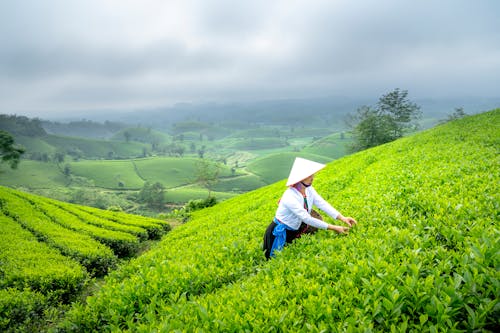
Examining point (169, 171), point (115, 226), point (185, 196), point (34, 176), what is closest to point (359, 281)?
point (115, 226)

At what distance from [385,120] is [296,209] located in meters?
68.4

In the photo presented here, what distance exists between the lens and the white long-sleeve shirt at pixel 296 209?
19.7ft

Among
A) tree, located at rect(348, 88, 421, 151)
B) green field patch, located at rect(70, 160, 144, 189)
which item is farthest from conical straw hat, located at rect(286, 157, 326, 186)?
green field patch, located at rect(70, 160, 144, 189)

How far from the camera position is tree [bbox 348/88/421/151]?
63.8m

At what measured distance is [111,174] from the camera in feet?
550

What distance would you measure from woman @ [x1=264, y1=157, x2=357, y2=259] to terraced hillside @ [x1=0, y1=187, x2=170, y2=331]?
748cm

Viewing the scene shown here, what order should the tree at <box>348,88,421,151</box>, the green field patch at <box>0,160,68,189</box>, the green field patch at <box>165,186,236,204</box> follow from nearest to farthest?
the tree at <box>348,88,421,151</box> → the green field patch at <box>165,186,236,204</box> → the green field patch at <box>0,160,68,189</box>

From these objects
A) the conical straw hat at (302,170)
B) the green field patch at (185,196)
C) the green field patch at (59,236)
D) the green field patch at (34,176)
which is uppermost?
the conical straw hat at (302,170)

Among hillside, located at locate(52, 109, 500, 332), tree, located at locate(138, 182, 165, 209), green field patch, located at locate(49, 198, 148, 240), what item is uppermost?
hillside, located at locate(52, 109, 500, 332)

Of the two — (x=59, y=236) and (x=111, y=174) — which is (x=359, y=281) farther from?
(x=111, y=174)

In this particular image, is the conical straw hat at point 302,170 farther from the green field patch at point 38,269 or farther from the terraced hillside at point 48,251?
the green field patch at point 38,269

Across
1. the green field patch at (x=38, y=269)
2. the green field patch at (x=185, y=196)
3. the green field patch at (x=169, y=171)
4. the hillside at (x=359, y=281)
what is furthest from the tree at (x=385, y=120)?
the green field patch at (x=169, y=171)

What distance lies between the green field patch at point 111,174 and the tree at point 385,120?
12307 centimetres

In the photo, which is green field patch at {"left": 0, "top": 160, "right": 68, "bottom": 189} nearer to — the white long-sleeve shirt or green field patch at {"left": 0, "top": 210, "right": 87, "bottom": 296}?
green field patch at {"left": 0, "top": 210, "right": 87, "bottom": 296}
